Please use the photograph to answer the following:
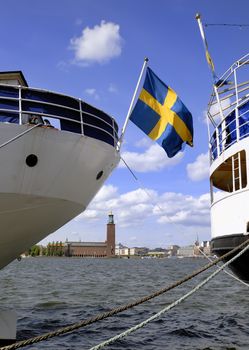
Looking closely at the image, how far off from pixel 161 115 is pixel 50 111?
357 centimetres

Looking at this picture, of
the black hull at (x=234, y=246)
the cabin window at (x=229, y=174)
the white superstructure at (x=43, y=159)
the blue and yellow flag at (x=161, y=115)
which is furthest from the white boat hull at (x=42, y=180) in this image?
the cabin window at (x=229, y=174)

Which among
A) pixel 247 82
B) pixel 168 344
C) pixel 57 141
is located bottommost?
pixel 168 344

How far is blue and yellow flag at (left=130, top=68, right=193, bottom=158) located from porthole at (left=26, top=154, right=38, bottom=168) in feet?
11.4

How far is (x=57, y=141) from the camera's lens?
7.96 meters

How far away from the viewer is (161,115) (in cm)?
1093

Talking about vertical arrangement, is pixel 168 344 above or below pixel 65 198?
below

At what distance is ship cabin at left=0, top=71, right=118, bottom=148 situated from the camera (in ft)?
25.4

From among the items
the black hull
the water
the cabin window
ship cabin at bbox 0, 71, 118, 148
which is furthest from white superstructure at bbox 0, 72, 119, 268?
the cabin window

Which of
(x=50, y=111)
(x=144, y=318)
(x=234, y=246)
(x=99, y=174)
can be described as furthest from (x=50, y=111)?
(x=144, y=318)

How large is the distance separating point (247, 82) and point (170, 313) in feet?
26.0

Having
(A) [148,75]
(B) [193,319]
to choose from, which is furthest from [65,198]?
(B) [193,319]

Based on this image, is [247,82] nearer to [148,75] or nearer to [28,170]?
[148,75]

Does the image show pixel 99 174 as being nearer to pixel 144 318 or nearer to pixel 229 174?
pixel 144 318

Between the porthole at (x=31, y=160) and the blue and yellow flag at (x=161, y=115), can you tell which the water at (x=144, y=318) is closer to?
the blue and yellow flag at (x=161, y=115)
